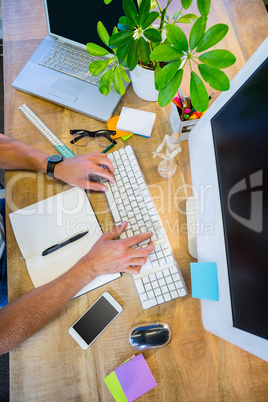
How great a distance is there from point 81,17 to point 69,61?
0.15 metres

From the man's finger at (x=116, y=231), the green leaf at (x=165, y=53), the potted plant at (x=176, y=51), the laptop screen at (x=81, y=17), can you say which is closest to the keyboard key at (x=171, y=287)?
the man's finger at (x=116, y=231)

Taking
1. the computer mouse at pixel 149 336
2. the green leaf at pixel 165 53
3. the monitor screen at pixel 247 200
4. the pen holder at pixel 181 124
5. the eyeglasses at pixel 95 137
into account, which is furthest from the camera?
the eyeglasses at pixel 95 137

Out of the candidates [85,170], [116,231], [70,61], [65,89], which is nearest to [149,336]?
[116,231]

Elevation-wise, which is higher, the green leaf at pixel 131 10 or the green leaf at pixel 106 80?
the green leaf at pixel 131 10

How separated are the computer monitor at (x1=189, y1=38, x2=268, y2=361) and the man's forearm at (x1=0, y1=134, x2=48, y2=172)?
53cm

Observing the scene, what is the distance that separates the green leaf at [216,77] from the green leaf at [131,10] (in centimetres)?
22

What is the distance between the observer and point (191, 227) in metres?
0.79

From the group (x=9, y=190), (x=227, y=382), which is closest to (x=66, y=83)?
(x=9, y=190)

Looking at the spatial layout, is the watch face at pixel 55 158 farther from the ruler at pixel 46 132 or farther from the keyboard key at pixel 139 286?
the keyboard key at pixel 139 286

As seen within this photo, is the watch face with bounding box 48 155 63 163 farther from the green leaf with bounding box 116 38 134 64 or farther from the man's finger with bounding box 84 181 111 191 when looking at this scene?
the green leaf with bounding box 116 38 134 64

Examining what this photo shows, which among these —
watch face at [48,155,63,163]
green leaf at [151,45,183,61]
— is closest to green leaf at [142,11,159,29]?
green leaf at [151,45,183,61]

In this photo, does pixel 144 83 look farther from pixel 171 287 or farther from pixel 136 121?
pixel 171 287

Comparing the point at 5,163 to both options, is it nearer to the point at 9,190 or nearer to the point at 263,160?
the point at 9,190

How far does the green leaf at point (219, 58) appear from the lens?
0.55 meters
